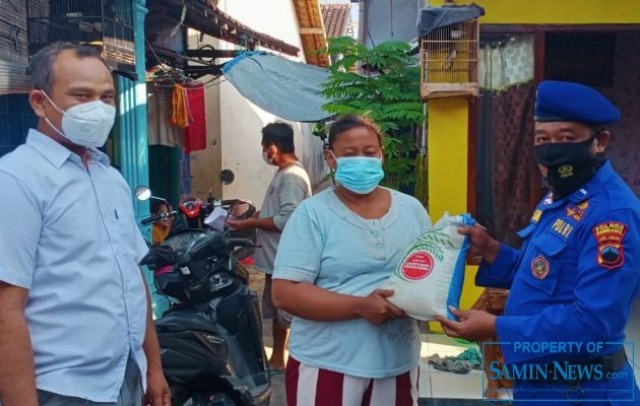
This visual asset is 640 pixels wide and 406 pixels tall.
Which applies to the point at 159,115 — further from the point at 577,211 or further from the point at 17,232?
the point at 577,211

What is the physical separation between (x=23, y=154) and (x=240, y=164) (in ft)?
33.7

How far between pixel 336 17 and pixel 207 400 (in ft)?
72.9

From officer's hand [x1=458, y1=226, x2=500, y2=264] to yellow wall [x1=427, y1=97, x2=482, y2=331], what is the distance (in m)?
2.92

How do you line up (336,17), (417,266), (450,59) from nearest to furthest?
1. (417,266)
2. (450,59)
3. (336,17)

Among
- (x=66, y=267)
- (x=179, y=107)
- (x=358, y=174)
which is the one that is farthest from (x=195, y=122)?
(x=66, y=267)

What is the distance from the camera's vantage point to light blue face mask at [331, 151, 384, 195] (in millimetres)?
2441

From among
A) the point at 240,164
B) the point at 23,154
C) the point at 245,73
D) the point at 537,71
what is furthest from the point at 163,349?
the point at 240,164

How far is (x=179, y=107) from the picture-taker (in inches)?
308

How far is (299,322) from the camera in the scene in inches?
97.0

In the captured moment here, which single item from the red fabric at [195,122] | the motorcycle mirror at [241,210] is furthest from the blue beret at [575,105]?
the red fabric at [195,122]

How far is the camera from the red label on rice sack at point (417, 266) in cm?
221

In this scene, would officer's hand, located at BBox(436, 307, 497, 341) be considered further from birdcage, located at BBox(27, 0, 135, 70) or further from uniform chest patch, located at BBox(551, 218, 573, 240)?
birdcage, located at BBox(27, 0, 135, 70)

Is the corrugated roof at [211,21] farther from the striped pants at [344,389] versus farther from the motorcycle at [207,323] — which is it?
the striped pants at [344,389]

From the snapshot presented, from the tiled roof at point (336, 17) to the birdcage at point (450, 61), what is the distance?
57.9ft
